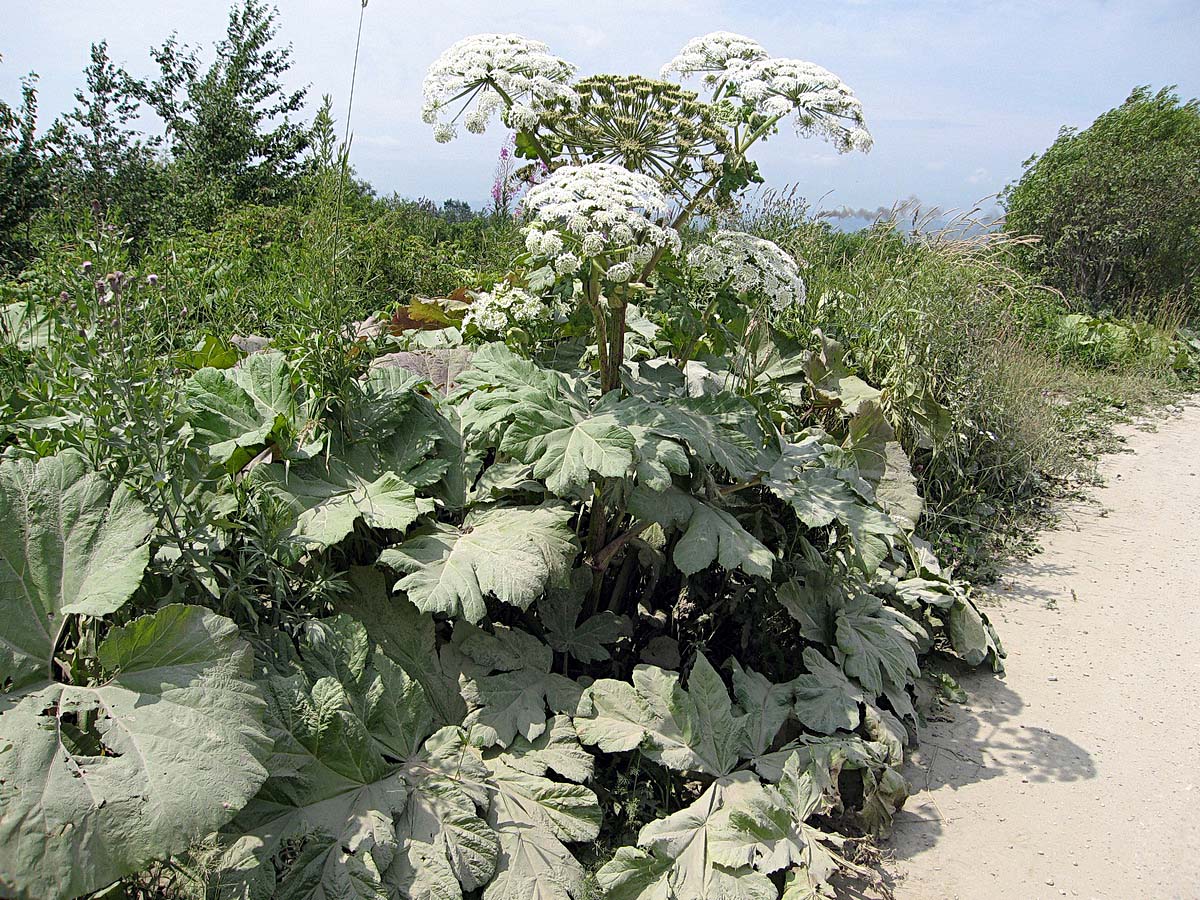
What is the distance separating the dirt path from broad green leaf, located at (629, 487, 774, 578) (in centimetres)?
98

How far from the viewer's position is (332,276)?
2523 millimetres

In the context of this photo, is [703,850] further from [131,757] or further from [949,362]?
[949,362]

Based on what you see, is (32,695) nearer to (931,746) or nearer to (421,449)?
(421,449)

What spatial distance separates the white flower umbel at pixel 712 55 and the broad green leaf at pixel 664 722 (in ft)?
6.28

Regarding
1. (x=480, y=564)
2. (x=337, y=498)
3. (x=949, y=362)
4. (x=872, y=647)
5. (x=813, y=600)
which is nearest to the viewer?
(x=480, y=564)

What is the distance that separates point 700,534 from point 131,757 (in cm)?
152

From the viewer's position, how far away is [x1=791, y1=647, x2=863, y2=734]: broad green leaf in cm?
256

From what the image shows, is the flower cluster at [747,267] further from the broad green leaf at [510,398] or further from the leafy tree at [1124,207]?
the leafy tree at [1124,207]

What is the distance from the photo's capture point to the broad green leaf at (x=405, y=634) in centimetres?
240

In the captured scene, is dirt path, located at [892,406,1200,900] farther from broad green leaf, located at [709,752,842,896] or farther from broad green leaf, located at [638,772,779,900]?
broad green leaf, located at [638,772,779,900]

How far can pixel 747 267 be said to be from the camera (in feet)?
8.77

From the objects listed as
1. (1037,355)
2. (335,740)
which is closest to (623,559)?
(335,740)

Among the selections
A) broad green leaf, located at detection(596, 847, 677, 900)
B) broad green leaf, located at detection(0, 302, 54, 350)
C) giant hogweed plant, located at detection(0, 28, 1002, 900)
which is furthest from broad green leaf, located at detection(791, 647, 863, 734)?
broad green leaf, located at detection(0, 302, 54, 350)

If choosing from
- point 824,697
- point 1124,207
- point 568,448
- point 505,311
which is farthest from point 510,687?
point 1124,207
